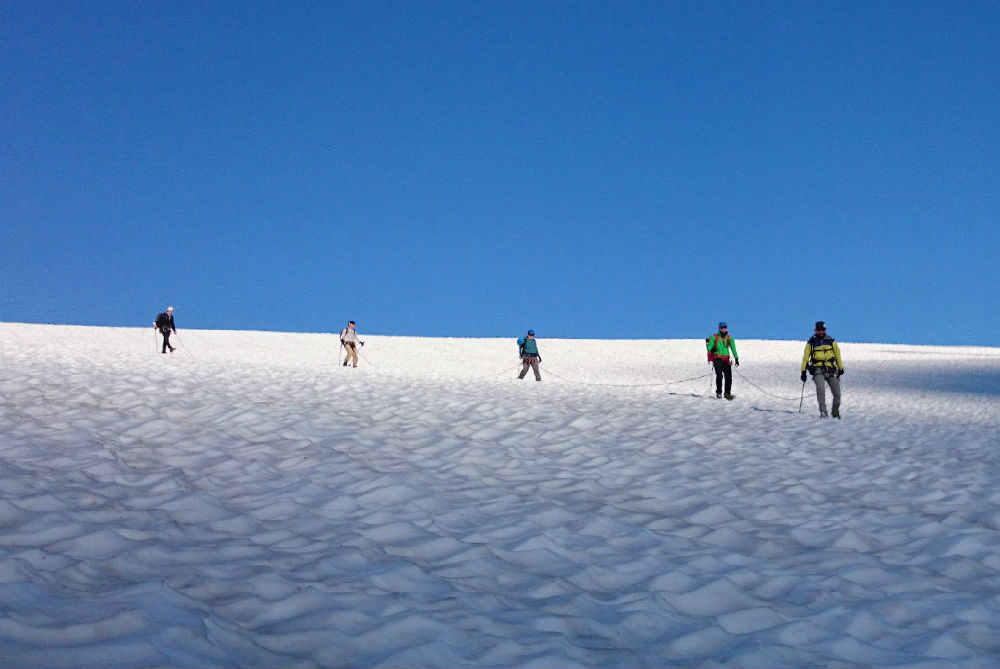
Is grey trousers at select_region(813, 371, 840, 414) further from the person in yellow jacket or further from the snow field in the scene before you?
the snow field

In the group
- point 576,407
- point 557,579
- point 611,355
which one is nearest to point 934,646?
point 557,579

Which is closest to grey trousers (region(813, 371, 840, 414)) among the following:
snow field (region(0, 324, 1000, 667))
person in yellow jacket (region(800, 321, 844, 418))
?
person in yellow jacket (region(800, 321, 844, 418))

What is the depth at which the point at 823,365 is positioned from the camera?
16500 millimetres

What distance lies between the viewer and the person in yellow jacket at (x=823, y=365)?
53.3 feet

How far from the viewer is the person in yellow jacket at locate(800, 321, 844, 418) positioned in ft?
53.3

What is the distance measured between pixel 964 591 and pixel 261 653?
14.9ft

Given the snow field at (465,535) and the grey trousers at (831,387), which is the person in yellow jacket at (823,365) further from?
the snow field at (465,535)

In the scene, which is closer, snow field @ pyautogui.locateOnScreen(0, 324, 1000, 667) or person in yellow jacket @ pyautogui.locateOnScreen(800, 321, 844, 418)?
snow field @ pyautogui.locateOnScreen(0, 324, 1000, 667)

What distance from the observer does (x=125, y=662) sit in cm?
329

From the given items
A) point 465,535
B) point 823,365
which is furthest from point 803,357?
point 465,535

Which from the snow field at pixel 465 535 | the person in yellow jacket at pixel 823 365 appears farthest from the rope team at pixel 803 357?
the snow field at pixel 465 535

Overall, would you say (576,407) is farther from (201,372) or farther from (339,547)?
(339,547)

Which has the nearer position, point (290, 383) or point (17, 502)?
point (17, 502)

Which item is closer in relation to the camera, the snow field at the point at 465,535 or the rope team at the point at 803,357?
the snow field at the point at 465,535
